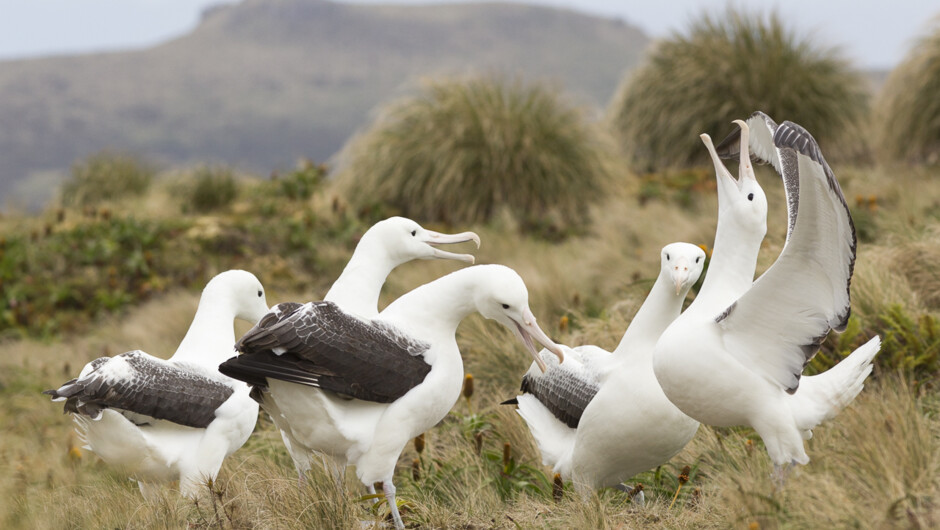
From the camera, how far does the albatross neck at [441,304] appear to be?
3754 millimetres

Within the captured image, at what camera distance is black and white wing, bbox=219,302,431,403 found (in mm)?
3477

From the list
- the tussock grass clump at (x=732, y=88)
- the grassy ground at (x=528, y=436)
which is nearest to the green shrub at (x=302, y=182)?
the grassy ground at (x=528, y=436)

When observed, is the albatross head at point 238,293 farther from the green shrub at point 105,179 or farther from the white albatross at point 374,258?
the green shrub at point 105,179

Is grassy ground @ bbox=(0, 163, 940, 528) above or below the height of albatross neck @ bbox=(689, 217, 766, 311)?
below

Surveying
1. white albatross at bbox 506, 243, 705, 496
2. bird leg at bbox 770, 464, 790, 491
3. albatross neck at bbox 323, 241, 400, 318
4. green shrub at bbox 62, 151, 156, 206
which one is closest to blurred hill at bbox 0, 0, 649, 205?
green shrub at bbox 62, 151, 156, 206

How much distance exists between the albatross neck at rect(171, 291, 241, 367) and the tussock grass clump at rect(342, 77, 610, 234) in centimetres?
601

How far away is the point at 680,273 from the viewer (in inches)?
141

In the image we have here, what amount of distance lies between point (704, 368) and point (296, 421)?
1527mm

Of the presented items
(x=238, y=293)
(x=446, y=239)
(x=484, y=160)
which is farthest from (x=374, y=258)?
(x=484, y=160)

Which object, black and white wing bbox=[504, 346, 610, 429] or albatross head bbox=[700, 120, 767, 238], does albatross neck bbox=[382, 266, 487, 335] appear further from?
albatross head bbox=[700, 120, 767, 238]

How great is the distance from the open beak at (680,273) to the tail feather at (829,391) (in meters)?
0.55

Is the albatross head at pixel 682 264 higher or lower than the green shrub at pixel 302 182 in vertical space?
higher

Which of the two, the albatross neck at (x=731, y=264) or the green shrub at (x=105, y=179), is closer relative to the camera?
the albatross neck at (x=731, y=264)

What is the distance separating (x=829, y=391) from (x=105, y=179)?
41.5ft
